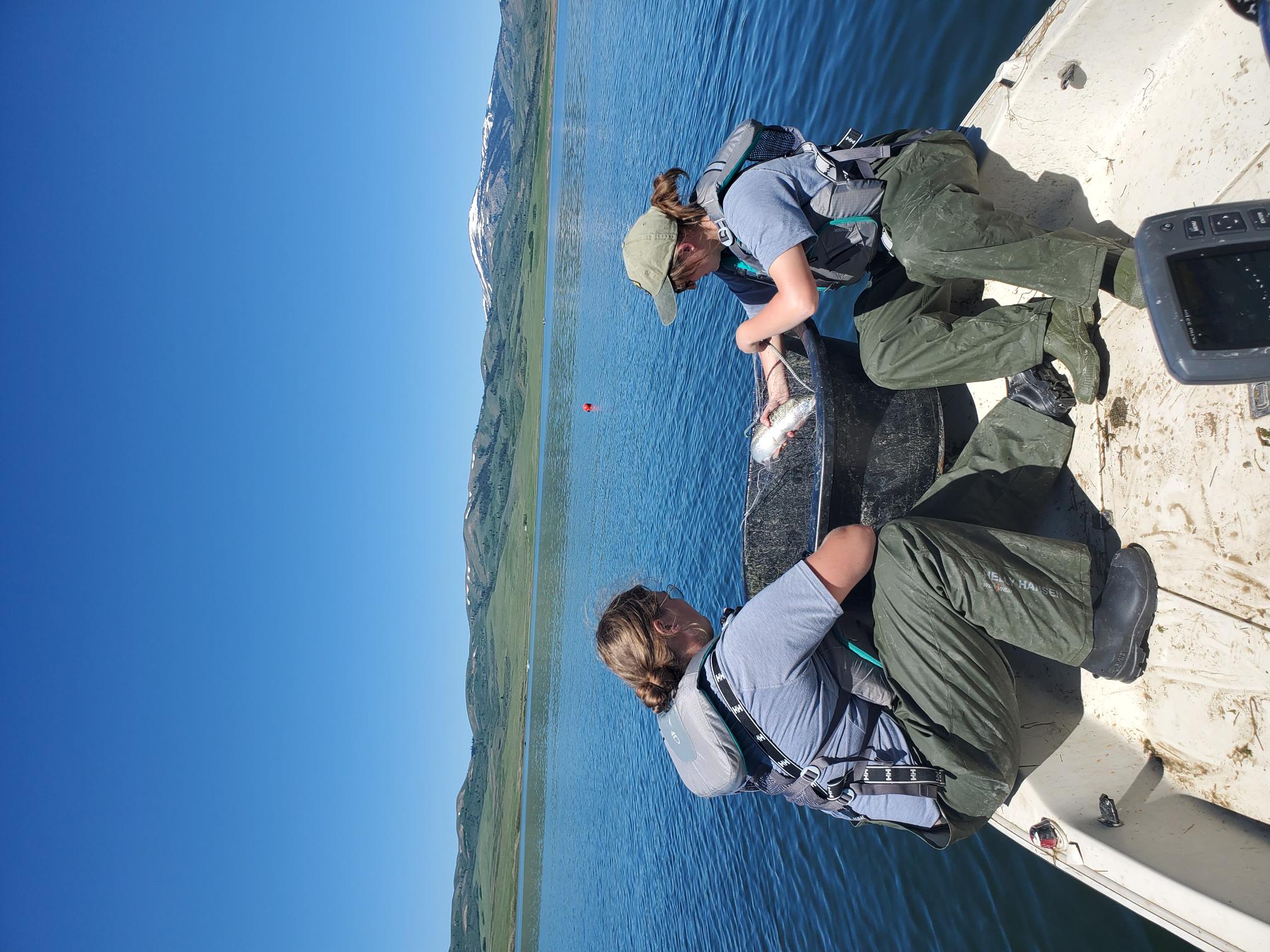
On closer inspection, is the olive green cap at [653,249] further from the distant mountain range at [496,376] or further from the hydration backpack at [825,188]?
the distant mountain range at [496,376]

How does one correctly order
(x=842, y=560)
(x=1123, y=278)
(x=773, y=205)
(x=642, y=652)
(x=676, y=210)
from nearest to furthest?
1. (x=1123, y=278)
2. (x=842, y=560)
3. (x=642, y=652)
4. (x=773, y=205)
5. (x=676, y=210)

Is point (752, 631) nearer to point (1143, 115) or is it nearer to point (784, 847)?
point (1143, 115)

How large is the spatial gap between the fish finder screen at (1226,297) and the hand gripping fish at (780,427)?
91.9 inches

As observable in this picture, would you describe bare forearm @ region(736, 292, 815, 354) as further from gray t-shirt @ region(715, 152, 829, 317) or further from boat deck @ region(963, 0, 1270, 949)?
boat deck @ region(963, 0, 1270, 949)

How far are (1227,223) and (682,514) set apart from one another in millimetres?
10096

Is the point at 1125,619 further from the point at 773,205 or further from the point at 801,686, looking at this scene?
the point at 773,205

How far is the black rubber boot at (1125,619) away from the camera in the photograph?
3162mm

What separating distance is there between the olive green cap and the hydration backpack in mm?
258

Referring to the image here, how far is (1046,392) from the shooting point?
3.75m

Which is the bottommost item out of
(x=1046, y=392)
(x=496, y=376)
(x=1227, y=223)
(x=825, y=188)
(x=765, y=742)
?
(x=765, y=742)

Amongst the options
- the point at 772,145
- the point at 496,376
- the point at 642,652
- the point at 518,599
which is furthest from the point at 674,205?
the point at 496,376

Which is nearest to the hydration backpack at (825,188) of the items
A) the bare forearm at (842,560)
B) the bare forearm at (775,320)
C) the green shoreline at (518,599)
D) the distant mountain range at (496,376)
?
the bare forearm at (775,320)

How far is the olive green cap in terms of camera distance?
4.16 m

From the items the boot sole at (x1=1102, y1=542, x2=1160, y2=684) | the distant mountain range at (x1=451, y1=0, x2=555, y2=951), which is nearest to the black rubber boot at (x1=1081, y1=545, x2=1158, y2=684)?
the boot sole at (x1=1102, y1=542, x2=1160, y2=684)
